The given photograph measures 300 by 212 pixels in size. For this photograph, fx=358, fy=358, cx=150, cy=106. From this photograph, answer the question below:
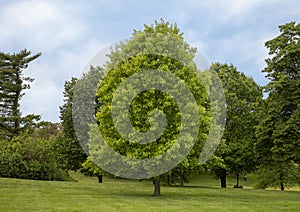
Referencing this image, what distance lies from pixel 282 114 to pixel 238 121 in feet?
30.7

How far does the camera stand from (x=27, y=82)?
51.4 meters

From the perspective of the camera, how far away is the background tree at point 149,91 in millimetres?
17422

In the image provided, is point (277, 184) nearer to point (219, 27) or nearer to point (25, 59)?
point (219, 27)

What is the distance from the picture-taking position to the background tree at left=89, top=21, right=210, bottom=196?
17422 mm

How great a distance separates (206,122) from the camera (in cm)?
1839

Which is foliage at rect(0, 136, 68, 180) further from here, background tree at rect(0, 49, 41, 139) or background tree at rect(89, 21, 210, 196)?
background tree at rect(89, 21, 210, 196)

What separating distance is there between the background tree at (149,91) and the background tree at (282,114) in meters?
6.26

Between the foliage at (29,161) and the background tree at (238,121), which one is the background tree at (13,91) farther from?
the background tree at (238,121)

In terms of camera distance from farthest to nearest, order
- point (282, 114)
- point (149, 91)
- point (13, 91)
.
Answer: point (13, 91) < point (282, 114) < point (149, 91)

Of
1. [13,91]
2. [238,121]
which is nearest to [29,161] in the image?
[13,91]

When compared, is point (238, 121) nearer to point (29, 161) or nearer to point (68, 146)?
point (68, 146)

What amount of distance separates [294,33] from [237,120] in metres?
10.8

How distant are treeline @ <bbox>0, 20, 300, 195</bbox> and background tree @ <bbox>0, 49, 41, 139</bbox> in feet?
31.4

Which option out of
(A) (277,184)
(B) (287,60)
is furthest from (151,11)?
(A) (277,184)
